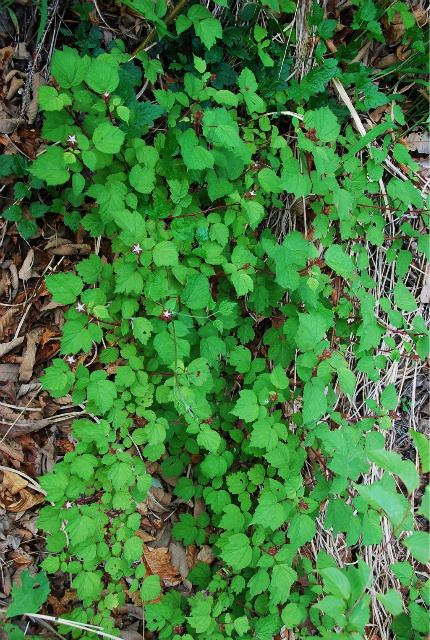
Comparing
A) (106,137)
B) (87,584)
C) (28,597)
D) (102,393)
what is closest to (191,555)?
(87,584)

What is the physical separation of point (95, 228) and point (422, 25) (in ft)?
6.07

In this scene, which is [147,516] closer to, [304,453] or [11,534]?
[11,534]

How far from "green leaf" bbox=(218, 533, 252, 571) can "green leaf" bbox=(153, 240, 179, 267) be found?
3.27 ft

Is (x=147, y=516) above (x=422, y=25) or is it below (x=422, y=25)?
below

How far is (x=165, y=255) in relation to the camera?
60.1 inches

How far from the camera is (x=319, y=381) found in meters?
1.62

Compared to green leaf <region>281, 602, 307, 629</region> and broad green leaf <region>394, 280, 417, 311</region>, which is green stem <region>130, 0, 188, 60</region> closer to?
broad green leaf <region>394, 280, 417, 311</region>

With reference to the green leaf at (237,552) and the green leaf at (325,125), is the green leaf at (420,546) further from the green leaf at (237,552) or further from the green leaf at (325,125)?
the green leaf at (325,125)

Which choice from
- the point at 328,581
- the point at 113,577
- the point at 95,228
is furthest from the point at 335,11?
the point at 113,577

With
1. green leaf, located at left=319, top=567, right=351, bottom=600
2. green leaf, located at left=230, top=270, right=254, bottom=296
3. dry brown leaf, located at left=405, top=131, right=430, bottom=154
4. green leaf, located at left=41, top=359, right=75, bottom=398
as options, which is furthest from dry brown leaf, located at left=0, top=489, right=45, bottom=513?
dry brown leaf, located at left=405, top=131, right=430, bottom=154

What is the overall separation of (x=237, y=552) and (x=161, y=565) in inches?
20.3

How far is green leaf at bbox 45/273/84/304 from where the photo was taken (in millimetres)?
1506

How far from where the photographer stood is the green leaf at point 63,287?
1.51 m

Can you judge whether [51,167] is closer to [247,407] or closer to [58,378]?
[58,378]
